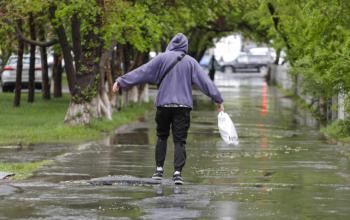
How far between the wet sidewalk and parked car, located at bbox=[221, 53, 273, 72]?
60165mm

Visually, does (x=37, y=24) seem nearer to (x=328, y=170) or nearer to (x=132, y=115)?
(x=132, y=115)

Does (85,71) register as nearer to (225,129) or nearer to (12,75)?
(225,129)

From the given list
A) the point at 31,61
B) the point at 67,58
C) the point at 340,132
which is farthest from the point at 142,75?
the point at 31,61

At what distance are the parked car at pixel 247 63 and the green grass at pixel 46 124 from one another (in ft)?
160

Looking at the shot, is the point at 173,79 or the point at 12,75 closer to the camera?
the point at 173,79

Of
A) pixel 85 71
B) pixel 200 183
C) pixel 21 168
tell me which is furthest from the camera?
pixel 85 71

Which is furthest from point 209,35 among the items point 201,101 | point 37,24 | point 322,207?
point 322,207

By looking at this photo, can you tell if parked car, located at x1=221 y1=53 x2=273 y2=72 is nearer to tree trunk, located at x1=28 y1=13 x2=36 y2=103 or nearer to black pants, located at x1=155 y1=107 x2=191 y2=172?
tree trunk, located at x1=28 y1=13 x2=36 y2=103

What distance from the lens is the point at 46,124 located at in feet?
75.0

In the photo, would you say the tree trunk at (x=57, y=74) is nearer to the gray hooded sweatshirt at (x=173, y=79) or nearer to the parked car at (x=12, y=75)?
the parked car at (x=12, y=75)

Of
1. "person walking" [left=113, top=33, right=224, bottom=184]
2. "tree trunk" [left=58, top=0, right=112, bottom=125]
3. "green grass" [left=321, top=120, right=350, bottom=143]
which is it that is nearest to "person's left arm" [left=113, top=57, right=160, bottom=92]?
"person walking" [left=113, top=33, right=224, bottom=184]

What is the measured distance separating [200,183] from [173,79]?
4.48 ft

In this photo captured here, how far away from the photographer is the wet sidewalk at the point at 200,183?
9375 mm

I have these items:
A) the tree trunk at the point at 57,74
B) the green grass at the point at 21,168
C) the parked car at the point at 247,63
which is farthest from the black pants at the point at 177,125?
the parked car at the point at 247,63
